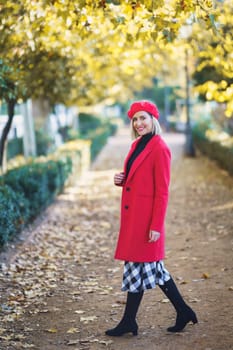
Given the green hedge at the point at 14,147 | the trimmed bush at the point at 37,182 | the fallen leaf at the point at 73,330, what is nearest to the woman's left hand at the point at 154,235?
the fallen leaf at the point at 73,330

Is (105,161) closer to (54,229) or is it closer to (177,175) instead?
(177,175)

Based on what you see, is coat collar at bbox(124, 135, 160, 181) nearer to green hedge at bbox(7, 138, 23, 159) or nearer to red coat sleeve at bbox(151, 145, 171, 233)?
red coat sleeve at bbox(151, 145, 171, 233)

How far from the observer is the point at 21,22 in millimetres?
8594

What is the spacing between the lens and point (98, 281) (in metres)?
6.84

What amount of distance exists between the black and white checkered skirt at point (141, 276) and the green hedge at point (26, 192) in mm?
2680

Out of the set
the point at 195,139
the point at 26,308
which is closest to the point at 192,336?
the point at 26,308

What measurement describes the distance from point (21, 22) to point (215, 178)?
28.8 ft

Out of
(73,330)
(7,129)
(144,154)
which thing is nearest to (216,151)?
(7,129)

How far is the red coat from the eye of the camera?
4.54 metres

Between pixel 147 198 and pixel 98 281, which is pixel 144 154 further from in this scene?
pixel 98 281

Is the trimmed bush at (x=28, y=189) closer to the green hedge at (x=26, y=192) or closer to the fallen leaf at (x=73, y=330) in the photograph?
the green hedge at (x=26, y=192)

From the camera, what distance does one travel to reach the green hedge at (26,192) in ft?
24.0

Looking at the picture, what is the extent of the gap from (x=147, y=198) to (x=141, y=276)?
0.63 m

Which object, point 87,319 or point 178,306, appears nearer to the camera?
point 178,306
